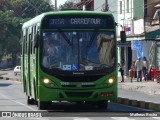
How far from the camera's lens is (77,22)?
20.8m

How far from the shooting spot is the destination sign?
812 inches

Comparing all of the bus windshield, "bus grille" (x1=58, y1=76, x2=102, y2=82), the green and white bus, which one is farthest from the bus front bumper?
the bus windshield

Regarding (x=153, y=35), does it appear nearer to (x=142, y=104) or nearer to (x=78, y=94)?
(x=142, y=104)

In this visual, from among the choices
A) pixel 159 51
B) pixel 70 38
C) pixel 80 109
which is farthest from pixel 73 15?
pixel 159 51

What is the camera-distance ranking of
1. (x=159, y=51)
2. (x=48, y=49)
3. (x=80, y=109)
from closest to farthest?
(x=48, y=49), (x=80, y=109), (x=159, y=51)

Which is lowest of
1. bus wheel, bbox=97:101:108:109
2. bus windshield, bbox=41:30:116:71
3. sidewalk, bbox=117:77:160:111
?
sidewalk, bbox=117:77:160:111

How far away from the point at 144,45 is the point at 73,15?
32.4 meters

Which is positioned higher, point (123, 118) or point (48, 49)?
point (48, 49)

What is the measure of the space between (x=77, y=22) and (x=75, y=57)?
1178 millimetres

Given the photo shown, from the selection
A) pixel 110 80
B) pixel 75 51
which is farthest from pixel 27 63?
pixel 110 80

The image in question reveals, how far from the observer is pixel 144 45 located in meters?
52.9

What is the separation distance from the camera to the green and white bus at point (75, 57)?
66.4 feet

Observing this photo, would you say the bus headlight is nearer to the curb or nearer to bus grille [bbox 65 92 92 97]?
bus grille [bbox 65 92 92 97]

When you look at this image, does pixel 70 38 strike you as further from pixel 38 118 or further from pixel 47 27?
pixel 38 118
